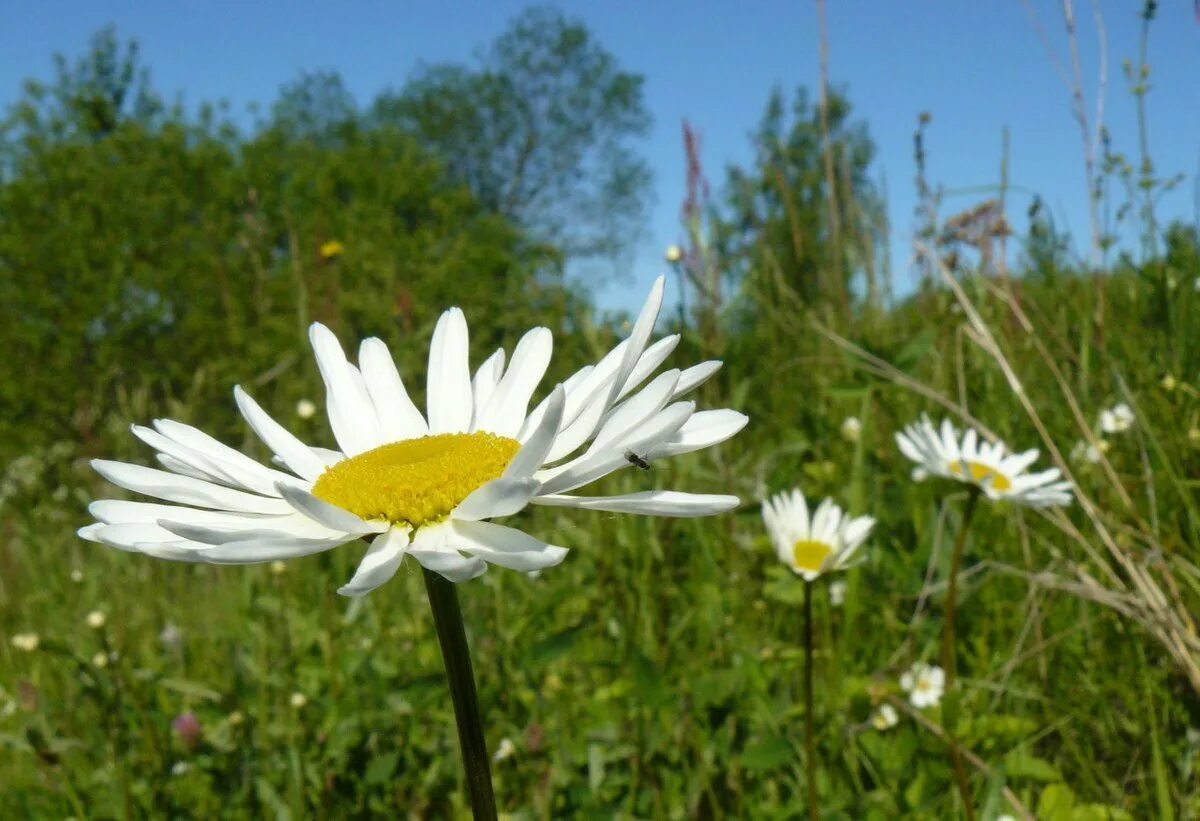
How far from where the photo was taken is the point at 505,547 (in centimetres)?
66

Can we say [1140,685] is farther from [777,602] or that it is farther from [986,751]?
[777,602]

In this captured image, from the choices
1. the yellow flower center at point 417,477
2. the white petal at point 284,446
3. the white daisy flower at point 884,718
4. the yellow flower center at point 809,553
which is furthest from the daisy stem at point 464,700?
the white daisy flower at point 884,718

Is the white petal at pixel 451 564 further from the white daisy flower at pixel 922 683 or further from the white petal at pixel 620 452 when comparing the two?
the white daisy flower at pixel 922 683

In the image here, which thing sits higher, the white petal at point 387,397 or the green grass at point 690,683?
the white petal at point 387,397

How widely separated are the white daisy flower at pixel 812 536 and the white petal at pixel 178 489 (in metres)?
0.70

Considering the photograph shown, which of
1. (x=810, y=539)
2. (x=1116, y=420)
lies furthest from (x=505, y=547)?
(x=1116, y=420)

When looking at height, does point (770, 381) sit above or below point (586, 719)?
above

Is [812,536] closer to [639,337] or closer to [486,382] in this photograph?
[486,382]

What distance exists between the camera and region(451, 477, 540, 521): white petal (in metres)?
0.62

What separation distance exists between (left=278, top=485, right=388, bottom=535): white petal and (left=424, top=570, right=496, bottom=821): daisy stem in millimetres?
77

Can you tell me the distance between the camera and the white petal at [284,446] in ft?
3.25

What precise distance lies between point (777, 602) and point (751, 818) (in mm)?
732

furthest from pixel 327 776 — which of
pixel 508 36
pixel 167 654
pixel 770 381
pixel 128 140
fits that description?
pixel 508 36

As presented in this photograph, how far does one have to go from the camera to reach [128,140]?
16.1 metres
